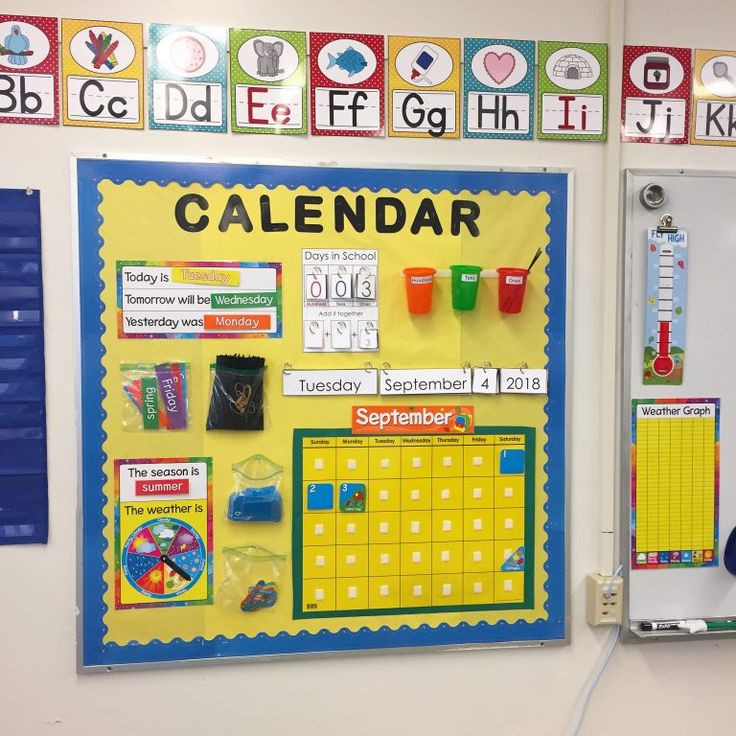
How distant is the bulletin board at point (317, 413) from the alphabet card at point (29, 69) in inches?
5.7

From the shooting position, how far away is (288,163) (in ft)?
4.59

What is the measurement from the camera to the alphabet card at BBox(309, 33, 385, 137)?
4.60ft

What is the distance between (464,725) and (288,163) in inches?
52.2

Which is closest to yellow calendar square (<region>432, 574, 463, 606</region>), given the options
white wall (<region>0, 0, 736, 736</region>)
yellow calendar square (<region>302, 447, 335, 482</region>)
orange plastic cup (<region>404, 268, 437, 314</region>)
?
white wall (<region>0, 0, 736, 736</region>)

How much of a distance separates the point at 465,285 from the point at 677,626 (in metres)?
0.91

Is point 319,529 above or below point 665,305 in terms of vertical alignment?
below

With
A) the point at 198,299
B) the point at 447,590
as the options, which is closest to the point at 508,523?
the point at 447,590

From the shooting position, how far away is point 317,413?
4.70 feet

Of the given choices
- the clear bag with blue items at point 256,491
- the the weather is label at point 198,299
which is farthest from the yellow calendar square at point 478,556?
the the weather is label at point 198,299

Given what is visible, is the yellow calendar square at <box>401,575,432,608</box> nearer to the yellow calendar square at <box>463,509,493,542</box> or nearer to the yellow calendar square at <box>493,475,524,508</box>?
the yellow calendar square at <box>463,509,493,542</box>

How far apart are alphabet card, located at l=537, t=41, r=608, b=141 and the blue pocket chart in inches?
44.4

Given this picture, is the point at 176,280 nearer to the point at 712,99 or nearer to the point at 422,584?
the point at 422,584

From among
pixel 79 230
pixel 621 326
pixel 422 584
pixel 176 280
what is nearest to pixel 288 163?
pixel 176 280

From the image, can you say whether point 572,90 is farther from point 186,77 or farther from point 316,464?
point 316,464
